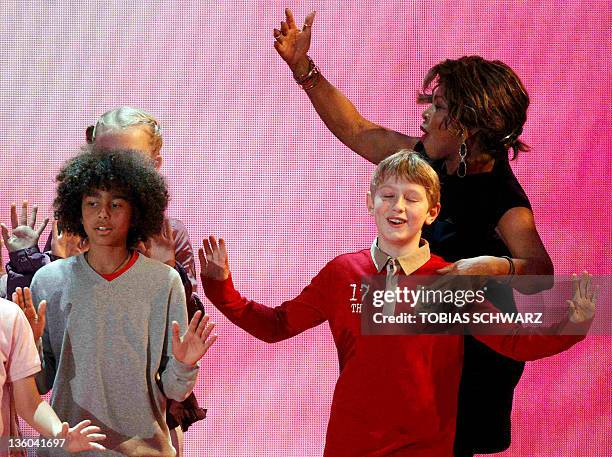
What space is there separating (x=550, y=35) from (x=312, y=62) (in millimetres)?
810

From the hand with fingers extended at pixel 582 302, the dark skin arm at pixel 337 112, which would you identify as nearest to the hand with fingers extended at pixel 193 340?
the dark skin arm at pixel 337 112

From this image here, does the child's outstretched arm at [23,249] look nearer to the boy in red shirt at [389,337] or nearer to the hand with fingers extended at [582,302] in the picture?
the boy in red shirt at [389,337]

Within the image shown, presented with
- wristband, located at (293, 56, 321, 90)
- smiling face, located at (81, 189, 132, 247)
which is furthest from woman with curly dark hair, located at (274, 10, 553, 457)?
smiling face, located at (81, 189, 132, 247)

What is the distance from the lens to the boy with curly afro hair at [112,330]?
9.37ft

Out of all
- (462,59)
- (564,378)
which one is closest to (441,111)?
(462,59)

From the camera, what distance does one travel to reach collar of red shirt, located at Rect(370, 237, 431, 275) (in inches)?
118

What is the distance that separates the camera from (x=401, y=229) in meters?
2.95

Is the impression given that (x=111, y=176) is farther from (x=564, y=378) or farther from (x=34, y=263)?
(x=564, y=378)

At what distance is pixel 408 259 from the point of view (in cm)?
301

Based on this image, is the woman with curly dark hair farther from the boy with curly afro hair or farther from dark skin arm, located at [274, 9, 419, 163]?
the boy with curly afro hair

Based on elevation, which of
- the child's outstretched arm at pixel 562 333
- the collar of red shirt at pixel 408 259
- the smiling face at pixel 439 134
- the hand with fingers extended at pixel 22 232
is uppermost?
the smiling face at pixel 439 134

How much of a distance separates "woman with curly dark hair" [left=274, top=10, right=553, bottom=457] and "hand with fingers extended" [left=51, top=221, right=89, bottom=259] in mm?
→ 1019

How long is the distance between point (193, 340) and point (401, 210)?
67 cm

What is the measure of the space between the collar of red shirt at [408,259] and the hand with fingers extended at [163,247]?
23.8 inches
